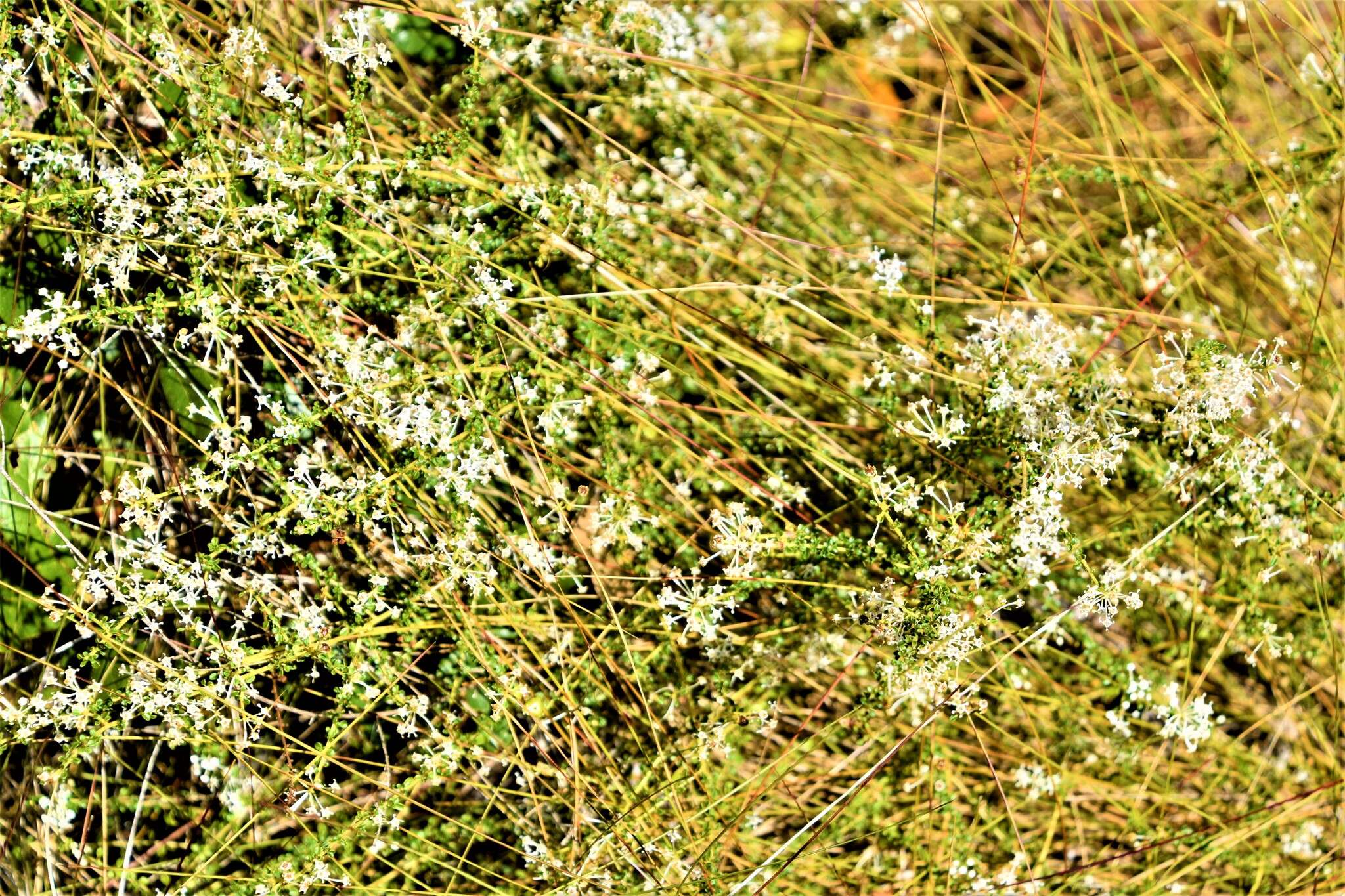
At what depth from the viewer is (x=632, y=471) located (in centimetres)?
201

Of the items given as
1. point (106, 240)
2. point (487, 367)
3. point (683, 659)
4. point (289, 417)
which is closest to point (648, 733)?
point (683, 659)

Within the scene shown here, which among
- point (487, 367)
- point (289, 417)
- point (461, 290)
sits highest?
point (461, 290)

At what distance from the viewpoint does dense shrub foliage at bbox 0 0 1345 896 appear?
178 cm

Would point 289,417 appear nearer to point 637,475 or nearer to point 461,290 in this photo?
point 461,290

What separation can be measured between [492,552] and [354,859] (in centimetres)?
71

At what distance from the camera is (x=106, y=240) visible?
1767 millimetres

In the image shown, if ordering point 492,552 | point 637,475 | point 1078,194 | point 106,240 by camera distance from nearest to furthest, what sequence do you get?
1. point 106,240
2. point 492,552
3. point 637,475
4. point 1078,194

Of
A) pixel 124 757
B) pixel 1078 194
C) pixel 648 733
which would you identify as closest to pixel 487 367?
pixel 648 733

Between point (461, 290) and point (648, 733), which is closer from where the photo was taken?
point (461, 290)

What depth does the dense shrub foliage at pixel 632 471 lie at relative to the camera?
1781 mm

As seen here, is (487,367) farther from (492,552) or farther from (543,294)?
(492,552)

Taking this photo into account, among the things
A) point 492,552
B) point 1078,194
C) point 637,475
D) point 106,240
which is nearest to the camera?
point 106,240

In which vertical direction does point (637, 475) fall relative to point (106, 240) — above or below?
below

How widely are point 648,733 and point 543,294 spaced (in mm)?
940
